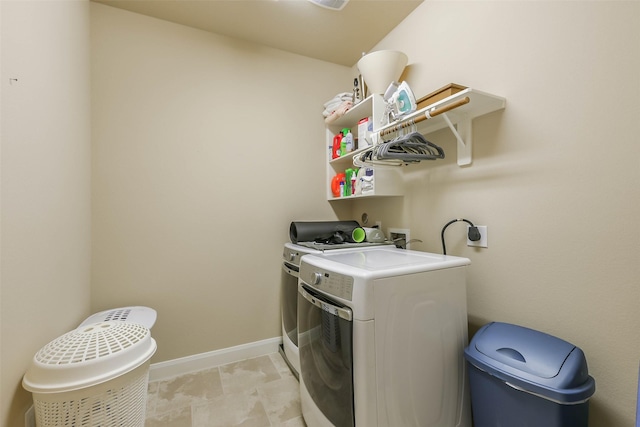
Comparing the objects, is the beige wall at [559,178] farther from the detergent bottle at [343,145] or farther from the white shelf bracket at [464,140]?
the detergent bottle at [343,145]

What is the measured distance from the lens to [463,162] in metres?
1.51

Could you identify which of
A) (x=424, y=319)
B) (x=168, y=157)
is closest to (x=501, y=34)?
(x=424, y=319)

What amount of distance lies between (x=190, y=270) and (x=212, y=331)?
53cm

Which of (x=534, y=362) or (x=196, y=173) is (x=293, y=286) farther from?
(x=534, y=362)

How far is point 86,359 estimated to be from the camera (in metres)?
0.89

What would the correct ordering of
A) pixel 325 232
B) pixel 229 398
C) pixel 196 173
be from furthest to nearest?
pixel 325 232 → pixel 196 173 → pixel 229 398

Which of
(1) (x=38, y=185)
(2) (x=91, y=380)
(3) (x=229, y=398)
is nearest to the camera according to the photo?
(2) (x=91, y=380)

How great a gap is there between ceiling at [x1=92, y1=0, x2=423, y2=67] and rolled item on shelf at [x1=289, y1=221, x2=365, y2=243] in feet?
5.10

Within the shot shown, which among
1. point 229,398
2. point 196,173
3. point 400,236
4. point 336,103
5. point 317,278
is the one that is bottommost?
point 229,398

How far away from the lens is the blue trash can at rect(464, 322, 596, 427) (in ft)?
2.77

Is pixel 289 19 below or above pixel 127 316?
above

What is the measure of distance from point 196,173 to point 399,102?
5.16 feet

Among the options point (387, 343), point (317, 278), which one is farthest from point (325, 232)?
point (387, 343)

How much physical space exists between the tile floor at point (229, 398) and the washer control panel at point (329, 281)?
905 millimetres
